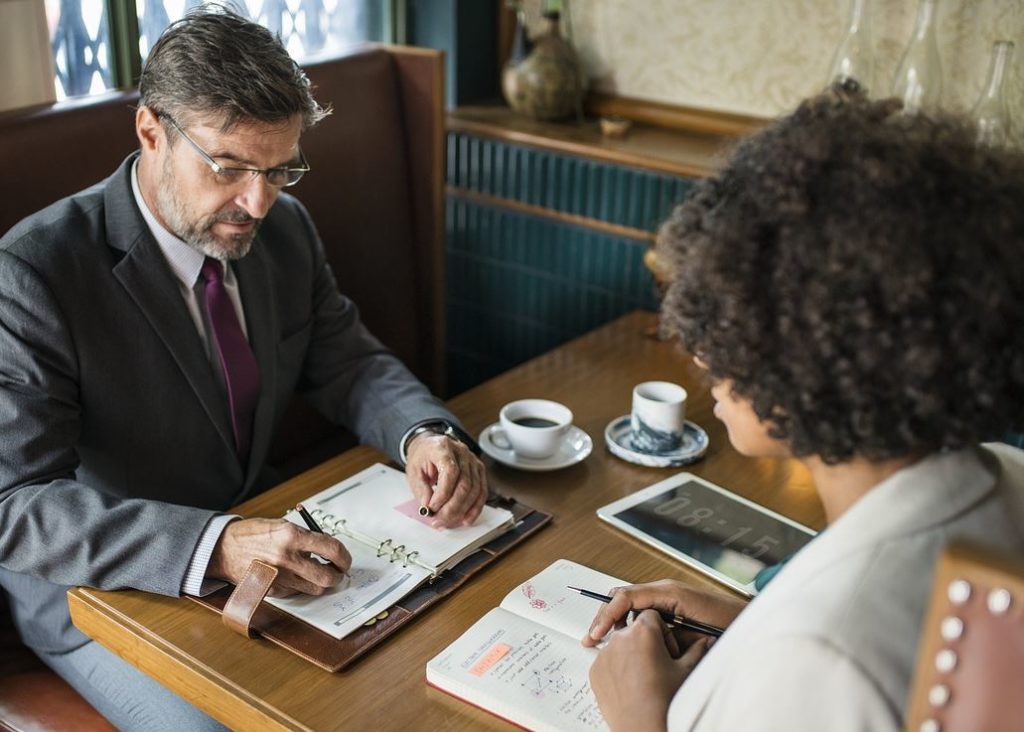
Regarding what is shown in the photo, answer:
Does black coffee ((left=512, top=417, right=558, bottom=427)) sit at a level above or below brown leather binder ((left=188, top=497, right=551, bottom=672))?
above

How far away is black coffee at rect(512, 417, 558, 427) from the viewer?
5.83ft

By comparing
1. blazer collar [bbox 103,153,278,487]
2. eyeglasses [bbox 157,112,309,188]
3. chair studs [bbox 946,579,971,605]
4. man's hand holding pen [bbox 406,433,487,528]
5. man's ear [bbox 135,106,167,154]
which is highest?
man's ear [bbox 135,106,167,154]

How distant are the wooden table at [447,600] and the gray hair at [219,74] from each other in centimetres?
53

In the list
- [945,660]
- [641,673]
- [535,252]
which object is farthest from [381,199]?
[945,660]

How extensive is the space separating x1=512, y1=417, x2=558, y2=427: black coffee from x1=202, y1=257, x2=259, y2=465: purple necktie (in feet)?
1.39

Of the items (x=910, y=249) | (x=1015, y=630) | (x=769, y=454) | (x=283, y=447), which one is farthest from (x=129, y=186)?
(x=1015, y=630)

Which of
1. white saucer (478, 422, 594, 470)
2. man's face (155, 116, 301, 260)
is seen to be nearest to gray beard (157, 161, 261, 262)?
man's face (155, 116, 301, 260)

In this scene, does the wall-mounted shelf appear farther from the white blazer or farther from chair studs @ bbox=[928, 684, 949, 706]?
chair studs @ bbox=[928, 684, 949, 706]

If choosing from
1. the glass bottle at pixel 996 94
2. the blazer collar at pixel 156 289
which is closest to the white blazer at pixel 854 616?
the blazer collar at pixel 156 289

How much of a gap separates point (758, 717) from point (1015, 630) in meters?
0.23

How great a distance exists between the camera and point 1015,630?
71 centimetres

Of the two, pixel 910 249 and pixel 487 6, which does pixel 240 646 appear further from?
pixel 487 6

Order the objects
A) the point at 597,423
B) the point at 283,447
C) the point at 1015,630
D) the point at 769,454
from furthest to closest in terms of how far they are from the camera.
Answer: the point at 283,447, the point at 597,423, the point at 769,454, the point at 1015,630

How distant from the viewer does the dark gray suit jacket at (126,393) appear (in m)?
1.42
